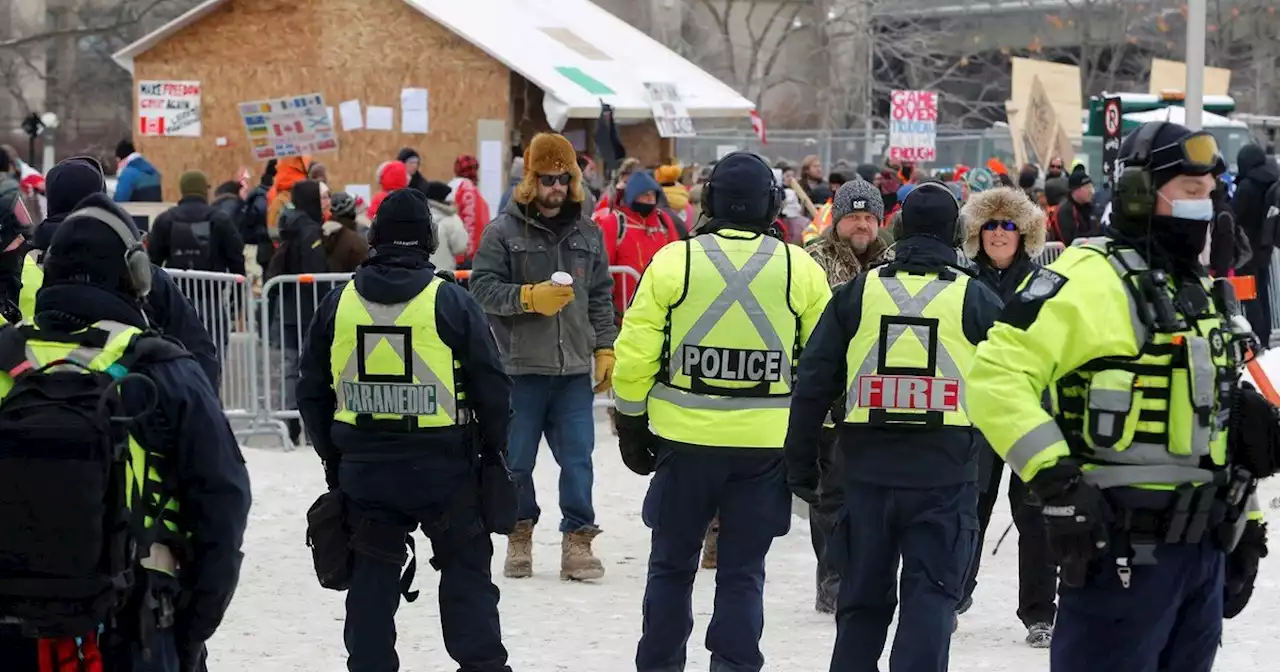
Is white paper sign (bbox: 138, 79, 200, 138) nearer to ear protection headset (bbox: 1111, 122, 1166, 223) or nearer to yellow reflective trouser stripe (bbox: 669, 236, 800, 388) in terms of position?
yellow reflective trouser stripe (bbox: 669, 236, 800, 388)

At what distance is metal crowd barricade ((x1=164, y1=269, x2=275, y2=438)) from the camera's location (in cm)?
1424

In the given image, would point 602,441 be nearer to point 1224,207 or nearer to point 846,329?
point 846,329

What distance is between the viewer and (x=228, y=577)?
16.9 feet

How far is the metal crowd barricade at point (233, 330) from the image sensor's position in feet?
46.7

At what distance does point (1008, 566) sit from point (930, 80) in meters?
43.4

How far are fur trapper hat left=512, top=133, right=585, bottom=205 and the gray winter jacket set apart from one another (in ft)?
0.51

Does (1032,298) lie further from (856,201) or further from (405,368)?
(856,201)

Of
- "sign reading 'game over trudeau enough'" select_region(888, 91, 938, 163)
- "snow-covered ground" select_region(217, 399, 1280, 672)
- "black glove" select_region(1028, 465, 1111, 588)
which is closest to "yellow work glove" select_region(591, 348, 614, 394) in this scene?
"snow-covered ground" select_region(217, 399, 1280, 672)

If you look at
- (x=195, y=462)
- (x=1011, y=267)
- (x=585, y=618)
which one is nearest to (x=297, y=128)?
(x=585, y=618)

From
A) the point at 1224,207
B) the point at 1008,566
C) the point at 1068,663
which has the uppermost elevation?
the point at 1224,207

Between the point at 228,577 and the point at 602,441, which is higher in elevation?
the point at 228,577

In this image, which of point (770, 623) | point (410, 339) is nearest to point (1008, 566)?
point (770, 623)

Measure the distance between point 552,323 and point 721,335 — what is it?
261 cm

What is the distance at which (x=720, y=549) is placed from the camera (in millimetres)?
7586
